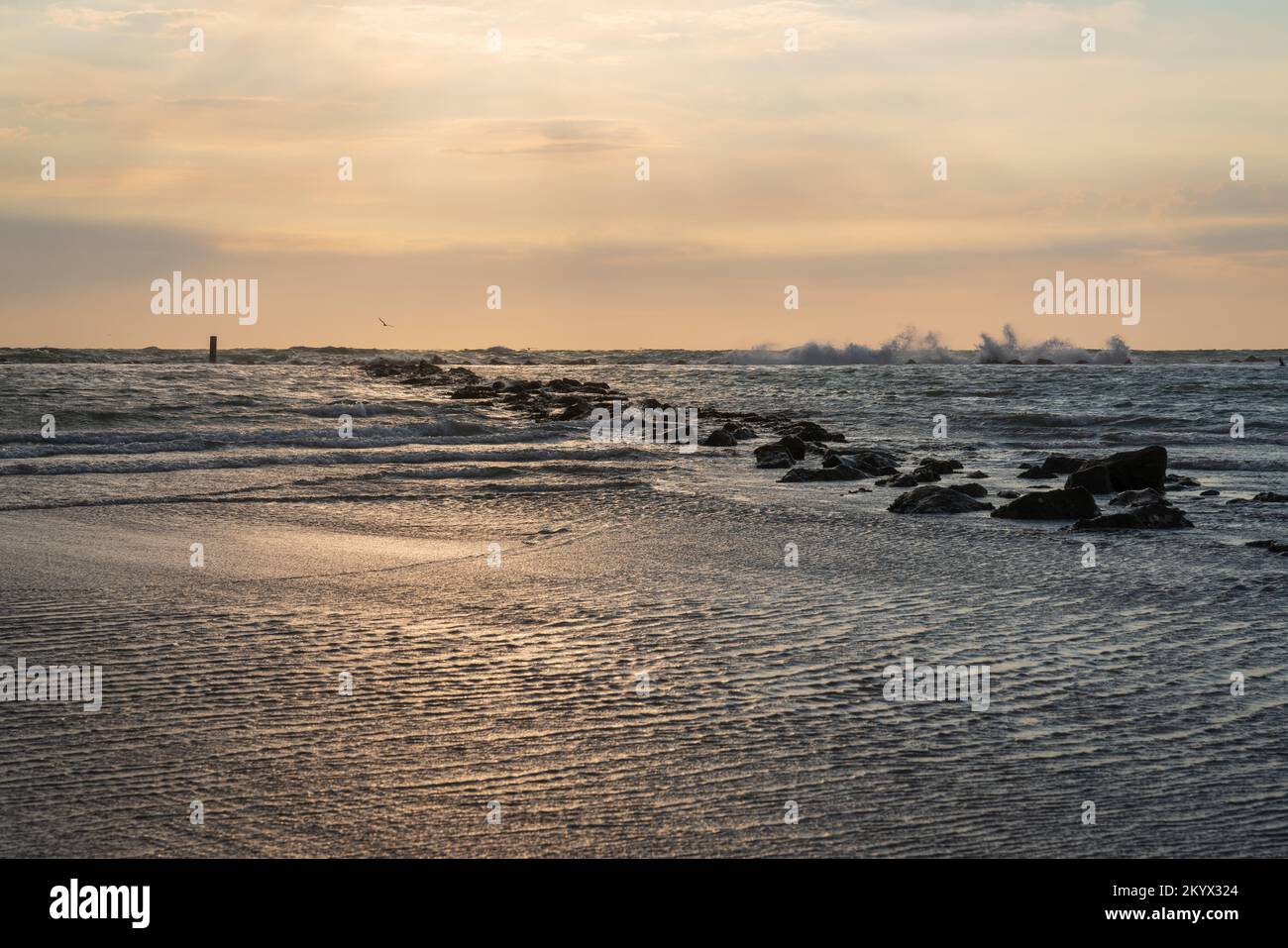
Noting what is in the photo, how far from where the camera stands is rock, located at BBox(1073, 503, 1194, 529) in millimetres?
13797

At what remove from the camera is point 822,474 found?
20.1m

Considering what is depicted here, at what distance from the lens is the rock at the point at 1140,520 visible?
45.3 ft

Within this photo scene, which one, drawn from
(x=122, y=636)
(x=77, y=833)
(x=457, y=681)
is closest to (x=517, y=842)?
(x=77, y=833)

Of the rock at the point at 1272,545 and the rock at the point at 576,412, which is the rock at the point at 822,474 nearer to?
the rock at the point at 1272,545

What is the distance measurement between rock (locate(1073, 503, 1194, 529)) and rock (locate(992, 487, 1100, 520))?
0.55 meters

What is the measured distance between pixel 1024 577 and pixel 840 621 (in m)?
2.69

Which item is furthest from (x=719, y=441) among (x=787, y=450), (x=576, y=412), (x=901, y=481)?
(x=901, y=481)

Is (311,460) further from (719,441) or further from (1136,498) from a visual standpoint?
(1136,498)

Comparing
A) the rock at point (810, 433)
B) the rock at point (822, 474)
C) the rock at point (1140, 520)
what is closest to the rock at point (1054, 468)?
the rock at point (822, 474)

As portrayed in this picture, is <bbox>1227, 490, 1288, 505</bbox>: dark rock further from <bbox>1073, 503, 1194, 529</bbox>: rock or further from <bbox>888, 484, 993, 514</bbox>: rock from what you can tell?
<bbox>888, 484, 993, 514</bbox>: rock

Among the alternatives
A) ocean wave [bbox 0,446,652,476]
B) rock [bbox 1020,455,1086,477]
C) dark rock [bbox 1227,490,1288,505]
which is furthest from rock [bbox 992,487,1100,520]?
ocean wave [bbox 0,446,652,476]

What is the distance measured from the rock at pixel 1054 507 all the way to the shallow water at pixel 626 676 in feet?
1.67

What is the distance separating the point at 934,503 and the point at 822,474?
4.65 m

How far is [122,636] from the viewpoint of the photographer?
8094mm
